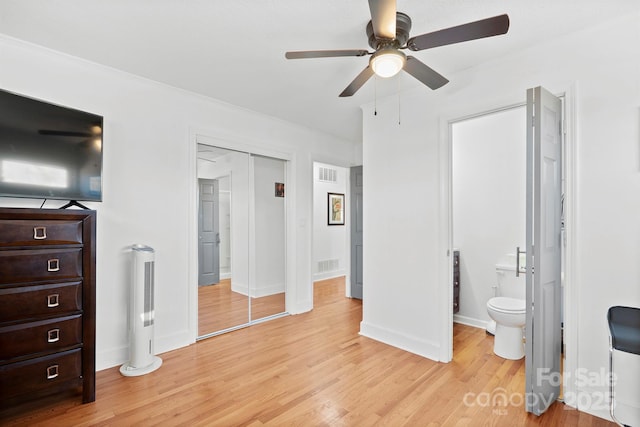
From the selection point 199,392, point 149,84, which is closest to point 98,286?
point 199,392

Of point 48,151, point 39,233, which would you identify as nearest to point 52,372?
point 39,233

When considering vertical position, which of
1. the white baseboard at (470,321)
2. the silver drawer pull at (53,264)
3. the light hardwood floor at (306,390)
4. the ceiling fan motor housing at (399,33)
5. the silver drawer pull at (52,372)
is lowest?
the light hardwood floor at (306,390)

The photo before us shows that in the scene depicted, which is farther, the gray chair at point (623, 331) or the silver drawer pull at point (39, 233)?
the silver drawer pull at point (39, 233)

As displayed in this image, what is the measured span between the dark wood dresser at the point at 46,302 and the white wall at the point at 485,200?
377 cm

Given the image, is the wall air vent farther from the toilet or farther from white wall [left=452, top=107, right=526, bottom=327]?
the toilet

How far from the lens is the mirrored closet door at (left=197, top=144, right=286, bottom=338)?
3500 millimetres

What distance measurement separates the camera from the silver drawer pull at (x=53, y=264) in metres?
2.07

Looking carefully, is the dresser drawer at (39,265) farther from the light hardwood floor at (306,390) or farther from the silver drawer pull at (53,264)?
the light hardwood floor at (306,390)

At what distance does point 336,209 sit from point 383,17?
5349 millimetres

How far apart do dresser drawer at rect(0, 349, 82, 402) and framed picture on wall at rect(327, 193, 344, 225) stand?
491 centimetres

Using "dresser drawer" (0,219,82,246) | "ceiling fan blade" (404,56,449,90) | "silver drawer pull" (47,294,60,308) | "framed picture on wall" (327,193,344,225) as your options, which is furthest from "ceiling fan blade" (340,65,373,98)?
"framed picture on wall" (327,193,344,225)

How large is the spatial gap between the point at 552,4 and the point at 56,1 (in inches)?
117

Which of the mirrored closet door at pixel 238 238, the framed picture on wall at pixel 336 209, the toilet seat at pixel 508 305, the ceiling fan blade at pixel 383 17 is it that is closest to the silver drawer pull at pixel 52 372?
the mirrored closet door at pixel 238 238

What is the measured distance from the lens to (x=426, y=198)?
2971 millimetres
